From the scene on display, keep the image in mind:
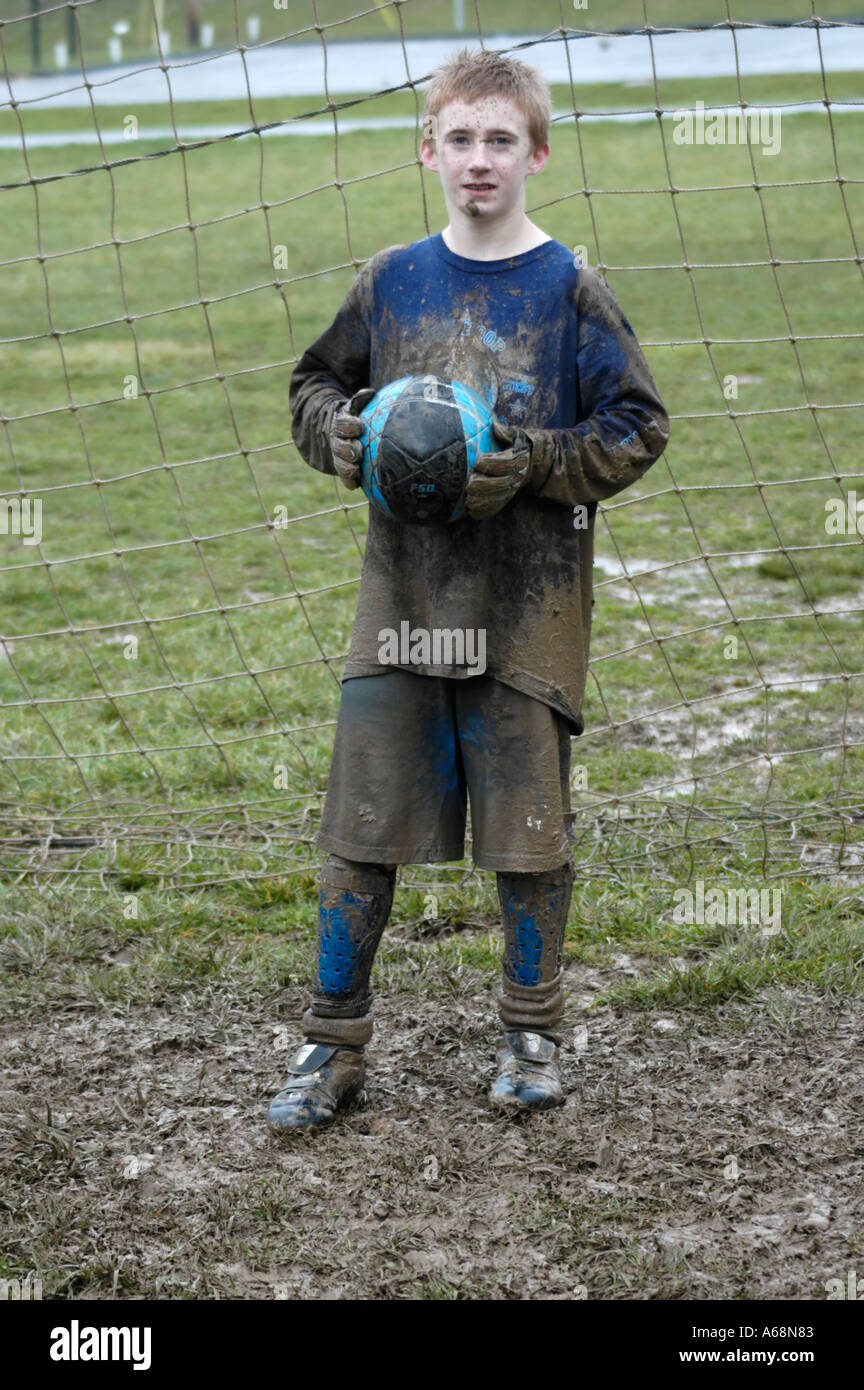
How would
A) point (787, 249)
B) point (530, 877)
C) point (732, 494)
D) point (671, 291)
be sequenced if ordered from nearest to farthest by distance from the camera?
point (530, 877)
point (732, 494)
point (671, 291)
point (787, 249)

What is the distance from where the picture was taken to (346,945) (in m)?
3.12

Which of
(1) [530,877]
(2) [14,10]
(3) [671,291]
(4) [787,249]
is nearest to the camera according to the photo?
(1) [530,877]

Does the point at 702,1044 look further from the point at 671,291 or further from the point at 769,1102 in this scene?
the point at 671,291

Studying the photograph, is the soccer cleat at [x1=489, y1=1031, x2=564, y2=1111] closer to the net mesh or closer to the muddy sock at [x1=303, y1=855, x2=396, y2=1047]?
the muddy sock at [x1=303, y1=855, x2=396, y2=1047]

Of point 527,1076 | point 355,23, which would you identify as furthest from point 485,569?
point 355,23

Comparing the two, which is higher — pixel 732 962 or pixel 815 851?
pixel 815 851

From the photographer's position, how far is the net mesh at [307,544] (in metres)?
4.32

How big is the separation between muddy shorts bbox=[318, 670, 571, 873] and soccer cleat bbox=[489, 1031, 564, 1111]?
40cm

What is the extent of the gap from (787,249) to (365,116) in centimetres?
1291

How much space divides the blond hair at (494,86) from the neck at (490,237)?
0.15 meters

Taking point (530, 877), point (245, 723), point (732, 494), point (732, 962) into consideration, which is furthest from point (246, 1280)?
point (732, 494)

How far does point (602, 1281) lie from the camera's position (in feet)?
8.60

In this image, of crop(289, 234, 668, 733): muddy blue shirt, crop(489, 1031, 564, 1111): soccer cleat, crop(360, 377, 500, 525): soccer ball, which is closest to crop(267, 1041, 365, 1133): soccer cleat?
crop(489, 1031, 564, 1111): soccer cleat

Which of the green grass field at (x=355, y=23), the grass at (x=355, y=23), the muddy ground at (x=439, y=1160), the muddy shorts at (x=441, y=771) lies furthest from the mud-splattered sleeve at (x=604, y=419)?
A: the grass at (x=355, y=23)
